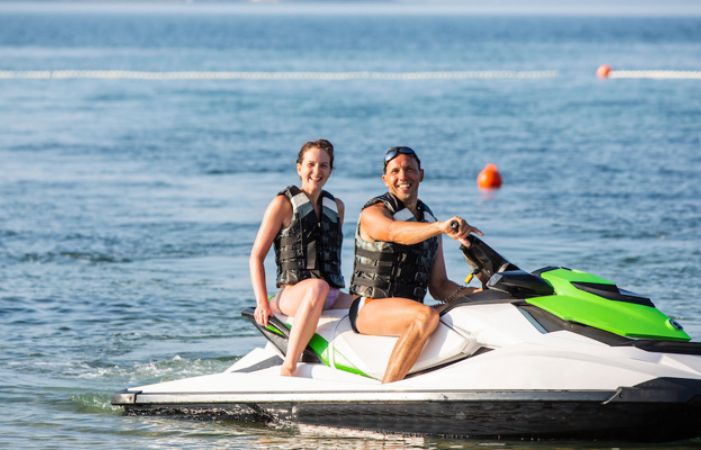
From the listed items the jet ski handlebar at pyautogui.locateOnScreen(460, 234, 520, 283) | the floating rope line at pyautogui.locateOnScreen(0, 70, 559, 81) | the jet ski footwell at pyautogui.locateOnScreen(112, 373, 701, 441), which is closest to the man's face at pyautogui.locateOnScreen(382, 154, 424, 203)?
the jet ski handlebar at pyautogui.locateOnScreen(460, 234, 520, 283)

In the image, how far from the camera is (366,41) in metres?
86.2

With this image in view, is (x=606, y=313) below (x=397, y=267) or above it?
below

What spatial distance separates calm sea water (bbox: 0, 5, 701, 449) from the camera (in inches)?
322

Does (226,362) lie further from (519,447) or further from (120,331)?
(519,447)

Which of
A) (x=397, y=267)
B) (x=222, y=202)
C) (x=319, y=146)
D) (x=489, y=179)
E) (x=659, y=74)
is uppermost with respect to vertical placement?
(x=659, y=74)

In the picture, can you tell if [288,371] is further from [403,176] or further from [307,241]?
[403,176]

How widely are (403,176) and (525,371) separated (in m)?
1.12

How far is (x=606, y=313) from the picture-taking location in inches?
237

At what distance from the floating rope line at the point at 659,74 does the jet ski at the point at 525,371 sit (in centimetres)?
3736

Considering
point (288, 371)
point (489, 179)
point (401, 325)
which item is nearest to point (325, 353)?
point (288, 371)

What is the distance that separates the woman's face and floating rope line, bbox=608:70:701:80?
3707cm

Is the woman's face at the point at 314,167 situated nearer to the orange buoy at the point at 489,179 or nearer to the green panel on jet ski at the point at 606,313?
the green panel on jet ski at the point at 606,313

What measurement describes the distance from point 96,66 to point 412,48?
2795 cm

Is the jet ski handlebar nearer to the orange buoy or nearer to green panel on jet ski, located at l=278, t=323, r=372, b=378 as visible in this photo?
green panel on jet ski, located at l=278, t=323, r=372, b=378
